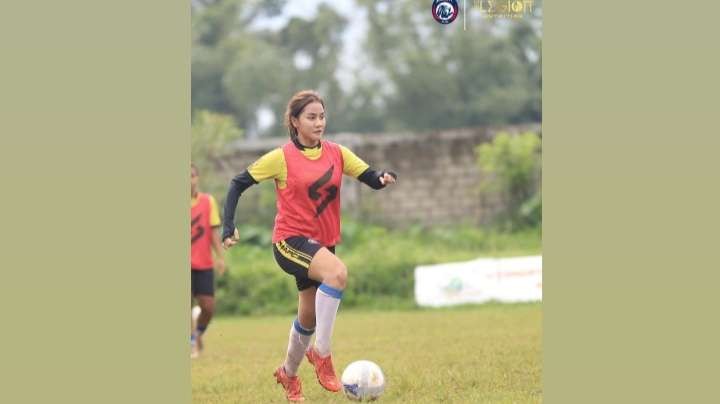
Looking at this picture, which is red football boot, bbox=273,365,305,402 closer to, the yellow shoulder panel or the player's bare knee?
the player's bare knee

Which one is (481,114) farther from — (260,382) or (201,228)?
(260,382)

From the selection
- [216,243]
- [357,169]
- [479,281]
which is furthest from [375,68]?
[357,169]

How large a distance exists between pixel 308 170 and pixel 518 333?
5.04 m

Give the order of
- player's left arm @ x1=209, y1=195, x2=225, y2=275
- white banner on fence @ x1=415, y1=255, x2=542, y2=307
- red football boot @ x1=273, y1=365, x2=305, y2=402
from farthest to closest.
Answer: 1. white banner on fence @ x1=415, y1=255, x2=542, y2=307
2. player's left arm @ x1=209, y1=195, x2=225, y2=275
3. red football boot @ x1=273, y1=365, x2=305, y2=402

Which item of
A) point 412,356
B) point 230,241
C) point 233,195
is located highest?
point 233,195

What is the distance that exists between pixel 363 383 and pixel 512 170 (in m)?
13.6

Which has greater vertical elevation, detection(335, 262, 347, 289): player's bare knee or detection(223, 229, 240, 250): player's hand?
detection(223, 229, 240, 250): player's hand

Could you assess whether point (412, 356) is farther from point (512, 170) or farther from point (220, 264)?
point (512, 170)

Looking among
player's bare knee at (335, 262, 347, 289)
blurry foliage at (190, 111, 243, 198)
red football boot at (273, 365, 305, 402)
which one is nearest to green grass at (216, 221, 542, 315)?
blurry foliage at (190, 111, 243, 198)

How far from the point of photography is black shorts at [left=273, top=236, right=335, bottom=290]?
7.52 metres

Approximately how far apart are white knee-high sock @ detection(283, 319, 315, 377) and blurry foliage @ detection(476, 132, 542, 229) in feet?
42.4

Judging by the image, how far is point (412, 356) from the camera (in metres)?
10.3

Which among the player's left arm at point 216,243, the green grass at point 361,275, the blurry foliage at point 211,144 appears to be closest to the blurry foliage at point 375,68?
the blurry foliage at point 211,144

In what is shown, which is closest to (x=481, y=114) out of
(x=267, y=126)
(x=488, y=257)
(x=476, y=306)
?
(x=267, y=126)
